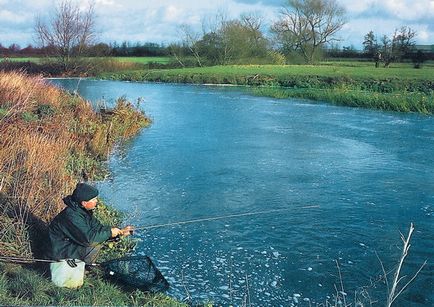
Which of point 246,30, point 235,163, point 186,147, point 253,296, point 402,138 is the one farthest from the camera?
point 246,30

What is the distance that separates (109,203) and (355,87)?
2531 cm

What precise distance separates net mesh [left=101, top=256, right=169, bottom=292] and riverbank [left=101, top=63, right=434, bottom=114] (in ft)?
65.0

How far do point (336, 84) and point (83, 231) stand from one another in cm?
3013

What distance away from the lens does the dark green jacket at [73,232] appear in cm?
562

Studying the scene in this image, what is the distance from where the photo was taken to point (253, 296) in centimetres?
618

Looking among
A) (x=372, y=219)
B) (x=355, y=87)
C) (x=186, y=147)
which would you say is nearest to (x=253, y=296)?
(x=372, y=219)

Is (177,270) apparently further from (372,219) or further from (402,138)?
(402,138)

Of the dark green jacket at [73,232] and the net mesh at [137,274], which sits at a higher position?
the dark green jacket at [73,232]

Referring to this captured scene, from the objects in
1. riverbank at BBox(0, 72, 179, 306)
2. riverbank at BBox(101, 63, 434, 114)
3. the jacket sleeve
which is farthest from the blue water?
riverbank at BBox(101, 63, 434, 114)

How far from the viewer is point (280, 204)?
9625 mm

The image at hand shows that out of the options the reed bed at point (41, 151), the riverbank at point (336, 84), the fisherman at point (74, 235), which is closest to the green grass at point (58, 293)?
the fisherman at point (74, 235)

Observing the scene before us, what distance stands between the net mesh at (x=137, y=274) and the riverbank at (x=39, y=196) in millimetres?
125

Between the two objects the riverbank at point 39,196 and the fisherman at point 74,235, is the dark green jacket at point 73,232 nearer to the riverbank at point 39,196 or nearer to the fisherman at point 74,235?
the fisherman at point 74,235

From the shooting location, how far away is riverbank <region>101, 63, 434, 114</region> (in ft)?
82.6
